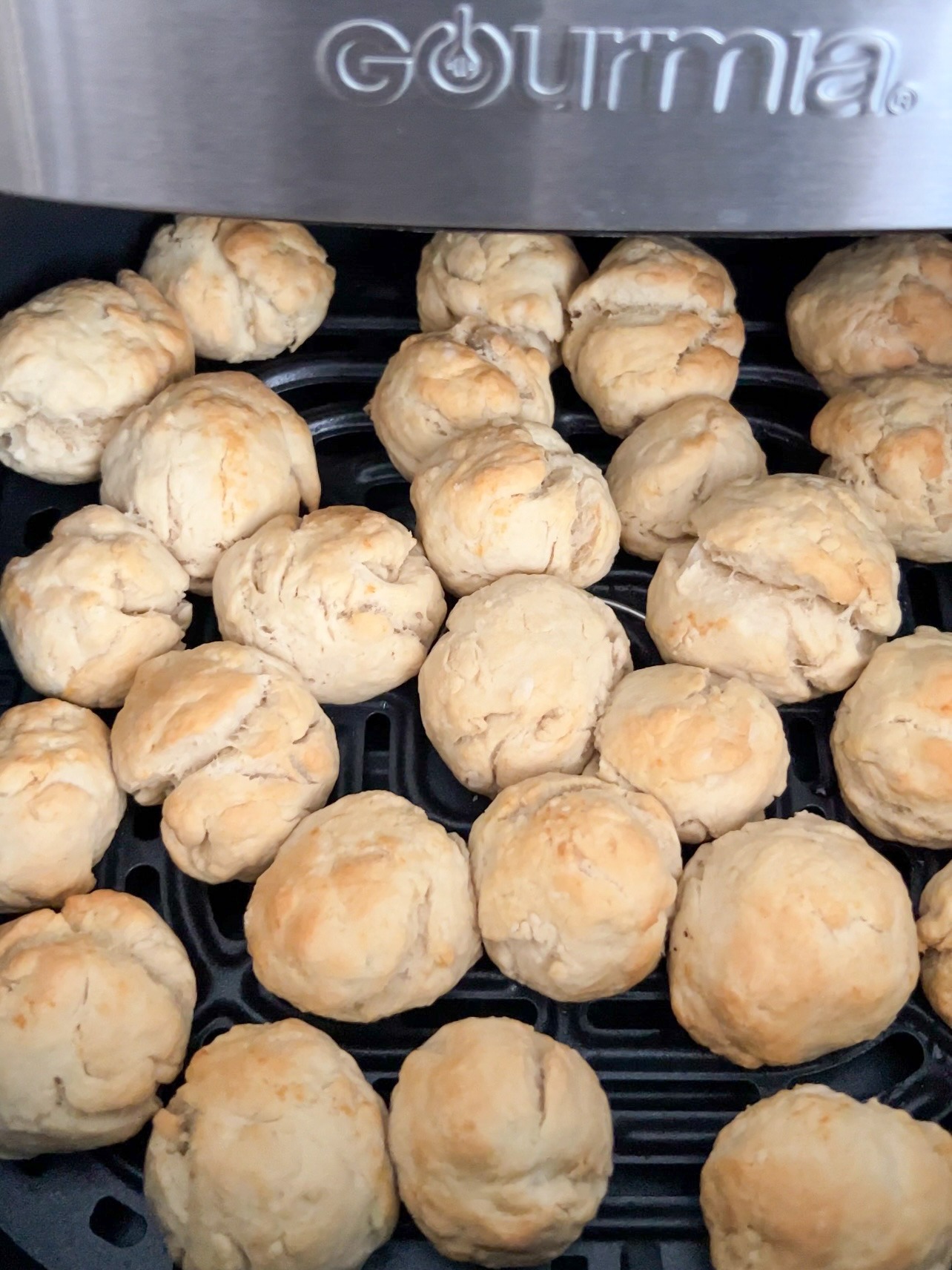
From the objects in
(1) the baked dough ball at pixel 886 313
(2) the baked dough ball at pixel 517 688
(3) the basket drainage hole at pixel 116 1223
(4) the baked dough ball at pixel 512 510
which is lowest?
(3) the basket drainage hole at pixel 116 1223

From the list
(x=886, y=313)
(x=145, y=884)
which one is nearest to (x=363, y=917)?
(x=145, y=884)

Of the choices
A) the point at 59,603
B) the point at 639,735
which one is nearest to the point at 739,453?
the point at 639,735

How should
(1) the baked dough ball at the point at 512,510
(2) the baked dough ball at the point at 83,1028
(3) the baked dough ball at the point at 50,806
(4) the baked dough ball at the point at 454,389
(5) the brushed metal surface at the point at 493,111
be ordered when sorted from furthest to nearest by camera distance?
(4) the baked dough ball at the point at 454,389
(1) the baked dough ball at the point at 512,510
(3) the baked dough ball at the point at 50,806
(2) the baked dough ball at the point at 83,1028
(5) the brushed metal surface at the point at 493,111

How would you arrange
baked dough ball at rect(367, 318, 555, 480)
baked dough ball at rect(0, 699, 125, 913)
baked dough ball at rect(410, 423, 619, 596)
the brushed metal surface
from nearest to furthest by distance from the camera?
1. the brushed metal surface
2. baked dough ball at rect(0, 699, 125, 913)
3. baked dough ball at rect(410, 423, 619, 596)
4. baked dough ball at rect(367, 318, 555, 480)

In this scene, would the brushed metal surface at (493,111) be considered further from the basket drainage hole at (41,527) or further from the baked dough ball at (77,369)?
the basket drainage hole at (41,527)

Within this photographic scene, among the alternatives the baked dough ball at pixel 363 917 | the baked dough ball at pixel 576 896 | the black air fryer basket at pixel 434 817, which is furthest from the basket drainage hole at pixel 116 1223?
the baked dough ball at pixel 576 896

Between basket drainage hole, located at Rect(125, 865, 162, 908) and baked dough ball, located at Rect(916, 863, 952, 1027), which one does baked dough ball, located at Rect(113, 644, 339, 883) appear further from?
baked dough ball, located at Rect(916, 863, 952, 1027)

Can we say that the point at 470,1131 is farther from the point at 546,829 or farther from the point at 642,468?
the point at 642,468

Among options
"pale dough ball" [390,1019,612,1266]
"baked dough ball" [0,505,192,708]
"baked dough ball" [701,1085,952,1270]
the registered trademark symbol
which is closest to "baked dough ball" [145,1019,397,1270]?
"pale dough ball" [390,1019,612,1266]
